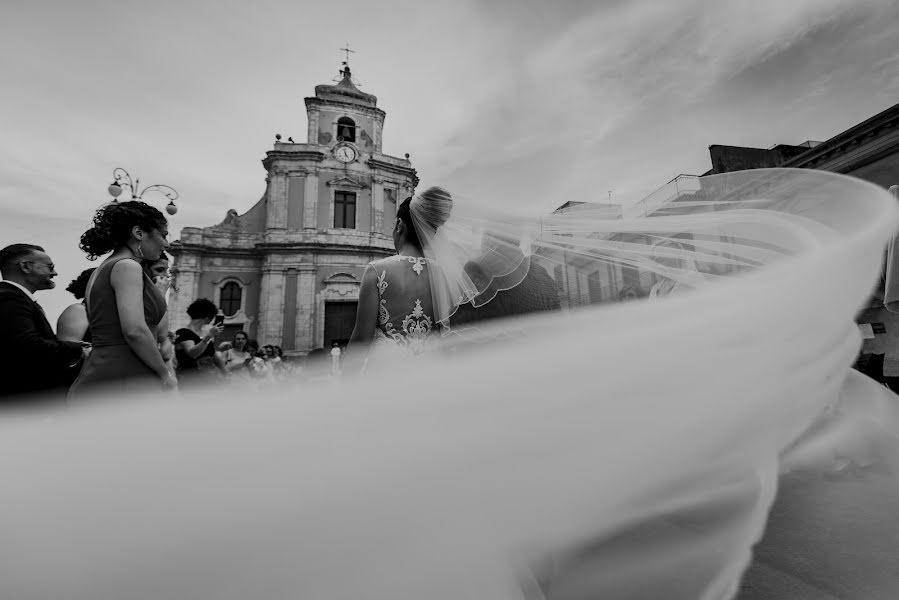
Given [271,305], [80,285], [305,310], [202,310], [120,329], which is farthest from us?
[305,310]

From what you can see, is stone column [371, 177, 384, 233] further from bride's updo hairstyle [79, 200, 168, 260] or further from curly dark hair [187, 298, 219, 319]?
bride's updo hairstyle [79, 200, 168, 260]

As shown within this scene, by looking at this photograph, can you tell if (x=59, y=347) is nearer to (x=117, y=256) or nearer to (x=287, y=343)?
(x=117, y=256)

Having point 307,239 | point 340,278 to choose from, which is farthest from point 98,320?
point 307,239

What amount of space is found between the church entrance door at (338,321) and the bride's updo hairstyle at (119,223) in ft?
58.7

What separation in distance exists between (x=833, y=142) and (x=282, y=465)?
1487cm

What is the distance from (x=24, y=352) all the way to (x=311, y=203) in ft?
66.7

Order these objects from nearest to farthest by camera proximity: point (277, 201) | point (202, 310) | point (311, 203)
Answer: point (202, 310)
point (277, 201)
point (311, 203)

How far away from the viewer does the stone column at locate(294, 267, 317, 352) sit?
63.4 ft

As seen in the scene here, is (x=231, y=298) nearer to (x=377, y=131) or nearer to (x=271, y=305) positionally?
(x=271, y=305)

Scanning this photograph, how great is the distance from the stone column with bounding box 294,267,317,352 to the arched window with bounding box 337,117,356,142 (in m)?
8.55

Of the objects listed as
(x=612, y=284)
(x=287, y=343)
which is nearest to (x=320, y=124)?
(x=287, y=343)

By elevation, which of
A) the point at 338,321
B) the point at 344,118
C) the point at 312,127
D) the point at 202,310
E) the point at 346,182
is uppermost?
the point at 344,118

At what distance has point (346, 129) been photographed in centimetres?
2291

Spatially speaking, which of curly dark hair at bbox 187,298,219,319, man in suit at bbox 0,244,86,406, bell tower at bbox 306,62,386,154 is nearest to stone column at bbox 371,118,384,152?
bell tower at bbox 306,62,386,154
